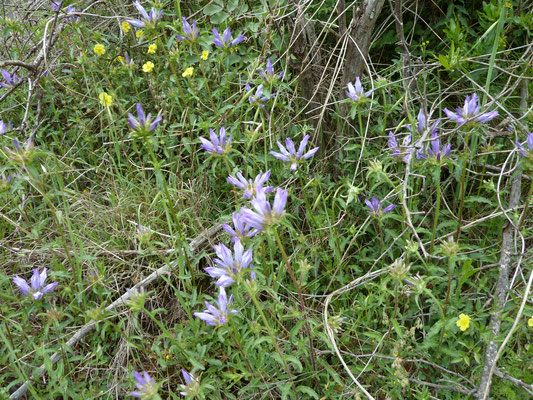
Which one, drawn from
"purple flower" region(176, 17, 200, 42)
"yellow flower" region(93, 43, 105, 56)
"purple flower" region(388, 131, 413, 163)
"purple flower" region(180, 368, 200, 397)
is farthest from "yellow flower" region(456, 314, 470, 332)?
"yellow flower" region(93, 43, 105, 56)

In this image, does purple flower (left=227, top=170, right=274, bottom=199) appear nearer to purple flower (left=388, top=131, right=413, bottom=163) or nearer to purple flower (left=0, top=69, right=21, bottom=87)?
purple flower (left=388, top=131, right=413, bottom=163)

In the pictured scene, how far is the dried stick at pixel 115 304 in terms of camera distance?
2.06 metres

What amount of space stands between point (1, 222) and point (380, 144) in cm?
222

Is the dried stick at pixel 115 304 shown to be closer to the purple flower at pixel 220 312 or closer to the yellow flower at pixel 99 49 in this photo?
the purple flower at pixel 220 312

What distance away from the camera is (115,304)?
2.30 metres

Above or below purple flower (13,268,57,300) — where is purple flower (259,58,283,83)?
above

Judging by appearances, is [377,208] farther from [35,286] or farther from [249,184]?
[35,286]

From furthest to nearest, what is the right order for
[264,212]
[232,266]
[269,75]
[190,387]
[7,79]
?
[7,79] < [269,75] < [190,387] < [232,266] < [264,212]

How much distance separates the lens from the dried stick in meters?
2.06

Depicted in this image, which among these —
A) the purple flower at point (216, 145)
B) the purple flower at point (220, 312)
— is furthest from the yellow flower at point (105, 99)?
the purple flower at point (220, 312)

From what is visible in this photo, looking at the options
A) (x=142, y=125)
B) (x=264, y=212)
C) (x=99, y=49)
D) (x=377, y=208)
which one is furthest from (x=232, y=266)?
(x=99, y=49)

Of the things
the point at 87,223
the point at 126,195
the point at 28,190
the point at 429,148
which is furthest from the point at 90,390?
the point at 429,148

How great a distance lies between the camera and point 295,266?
235cm

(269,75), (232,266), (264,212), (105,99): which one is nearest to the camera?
(264,212)
